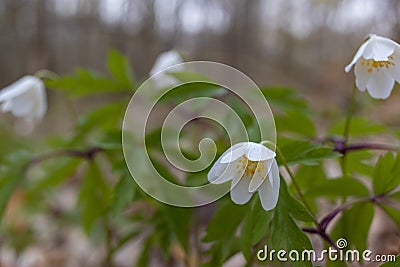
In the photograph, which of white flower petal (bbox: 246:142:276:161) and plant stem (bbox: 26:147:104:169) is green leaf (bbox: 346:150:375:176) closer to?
white flower petal (bbox: 246:142:276:161)

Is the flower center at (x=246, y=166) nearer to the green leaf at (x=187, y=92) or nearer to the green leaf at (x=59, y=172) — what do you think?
the green leaf at (x=187, y=92)

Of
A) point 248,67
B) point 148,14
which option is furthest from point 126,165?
point 248,67

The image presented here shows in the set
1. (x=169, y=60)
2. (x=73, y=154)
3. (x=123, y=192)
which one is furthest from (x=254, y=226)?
(x=169, y=60)

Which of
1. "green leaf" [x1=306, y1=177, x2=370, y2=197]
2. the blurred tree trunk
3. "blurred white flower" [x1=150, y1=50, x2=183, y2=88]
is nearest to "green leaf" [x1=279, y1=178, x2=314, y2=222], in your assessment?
"green leaf" [x1=306, y1=177, x2=370, y2=197]

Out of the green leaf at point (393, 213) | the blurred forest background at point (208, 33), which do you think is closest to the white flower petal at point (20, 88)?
the green leaf at point (393, 213)
